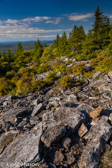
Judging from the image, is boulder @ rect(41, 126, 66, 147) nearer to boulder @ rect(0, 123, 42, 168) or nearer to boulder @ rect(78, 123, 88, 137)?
boulder @ rect(0, 123, 42, 168)

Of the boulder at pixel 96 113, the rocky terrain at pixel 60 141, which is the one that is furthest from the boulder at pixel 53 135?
the boulder at pixel 96 113

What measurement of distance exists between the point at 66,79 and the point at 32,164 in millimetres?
10268

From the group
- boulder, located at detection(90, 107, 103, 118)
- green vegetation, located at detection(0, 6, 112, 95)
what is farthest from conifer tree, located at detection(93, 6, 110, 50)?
boulder, located at detection(90, 107, 103, 118)

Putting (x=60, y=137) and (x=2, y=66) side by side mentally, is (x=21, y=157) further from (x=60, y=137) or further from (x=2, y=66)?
(x=2, y=66)

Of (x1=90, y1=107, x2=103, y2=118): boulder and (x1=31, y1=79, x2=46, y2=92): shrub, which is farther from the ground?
(x1=90, y1=107, x2=103, y2=118): boulder

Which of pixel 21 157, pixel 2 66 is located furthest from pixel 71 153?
pixel 2 66

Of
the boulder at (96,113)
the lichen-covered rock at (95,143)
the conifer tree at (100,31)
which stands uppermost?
→ the conifer tree at (100,31)

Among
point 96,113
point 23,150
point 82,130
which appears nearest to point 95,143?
point 82,130

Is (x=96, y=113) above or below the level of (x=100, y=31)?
below

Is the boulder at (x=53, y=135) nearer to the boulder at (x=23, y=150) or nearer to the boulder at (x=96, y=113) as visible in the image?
the boulder at (x=23, y=150)

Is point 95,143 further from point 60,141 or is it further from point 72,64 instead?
point 72,64

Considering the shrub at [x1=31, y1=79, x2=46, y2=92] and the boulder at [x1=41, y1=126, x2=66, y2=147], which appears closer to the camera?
the boulder at [x1=41, y1=126, x2=66, y2=147]

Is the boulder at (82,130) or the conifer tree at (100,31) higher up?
the conifer tree at (100,31)

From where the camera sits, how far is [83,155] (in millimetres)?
4102
